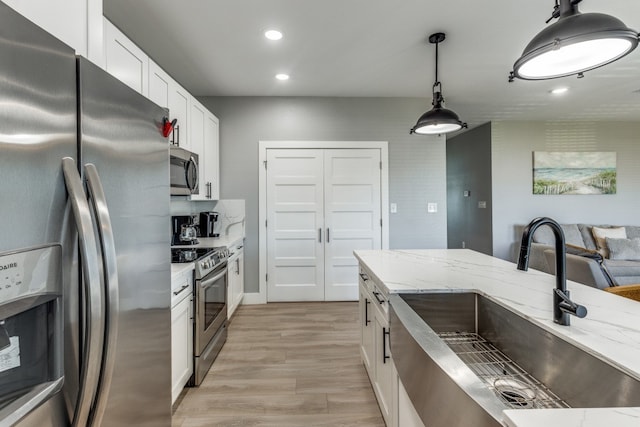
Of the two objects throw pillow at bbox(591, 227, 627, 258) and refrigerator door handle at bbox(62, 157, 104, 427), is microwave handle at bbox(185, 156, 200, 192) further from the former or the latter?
throw pillow at bbox(591, 227, 627, 258)

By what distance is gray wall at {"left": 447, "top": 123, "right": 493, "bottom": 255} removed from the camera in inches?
218

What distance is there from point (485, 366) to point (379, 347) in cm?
65

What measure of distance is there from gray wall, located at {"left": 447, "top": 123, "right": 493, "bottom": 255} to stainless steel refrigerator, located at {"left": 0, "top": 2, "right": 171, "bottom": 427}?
18.5 feet

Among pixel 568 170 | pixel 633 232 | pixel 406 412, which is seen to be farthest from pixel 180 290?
pixel 633 232

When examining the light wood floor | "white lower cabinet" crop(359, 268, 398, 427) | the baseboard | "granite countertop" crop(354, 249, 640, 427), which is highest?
"granite countertop" crop(354, 249, 640, 427)

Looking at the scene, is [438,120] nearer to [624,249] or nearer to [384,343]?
[384,343]

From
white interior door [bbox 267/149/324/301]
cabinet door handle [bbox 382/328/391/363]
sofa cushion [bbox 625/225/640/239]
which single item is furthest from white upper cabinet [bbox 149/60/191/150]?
sofa cushion [bbox 625/225/640/239]

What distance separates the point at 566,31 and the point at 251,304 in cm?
386

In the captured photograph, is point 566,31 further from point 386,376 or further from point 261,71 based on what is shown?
point 261,71

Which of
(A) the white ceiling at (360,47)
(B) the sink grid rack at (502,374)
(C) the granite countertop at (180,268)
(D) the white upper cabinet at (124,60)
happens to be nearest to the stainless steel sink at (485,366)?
(B) the sink grid rack at (502,374)

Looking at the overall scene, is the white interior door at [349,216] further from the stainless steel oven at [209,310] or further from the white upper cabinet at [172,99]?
the white upper cabinet at [172,99]

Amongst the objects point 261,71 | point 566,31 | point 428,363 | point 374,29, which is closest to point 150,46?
point 261,71

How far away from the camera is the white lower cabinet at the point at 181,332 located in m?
1.83

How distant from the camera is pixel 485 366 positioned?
1.28 meters
